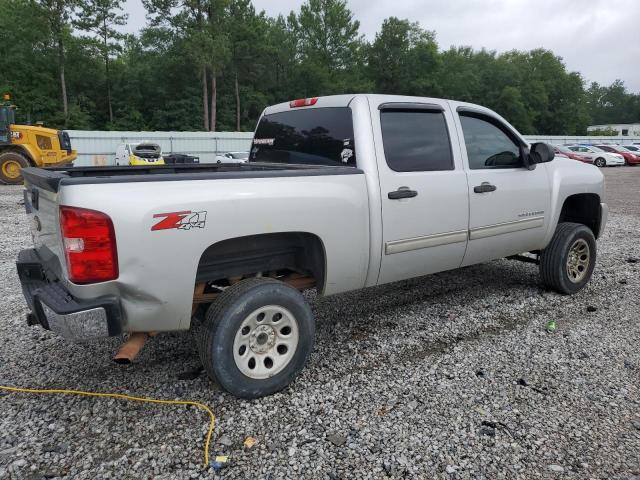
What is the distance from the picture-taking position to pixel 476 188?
4.13m

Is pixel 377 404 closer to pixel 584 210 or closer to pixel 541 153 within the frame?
pixel 541 153

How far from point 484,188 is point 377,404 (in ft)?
6.99

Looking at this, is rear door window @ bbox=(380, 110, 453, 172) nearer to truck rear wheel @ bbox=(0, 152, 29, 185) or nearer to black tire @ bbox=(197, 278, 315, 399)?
black tire @ bbox=(197, 278, 315, 399)

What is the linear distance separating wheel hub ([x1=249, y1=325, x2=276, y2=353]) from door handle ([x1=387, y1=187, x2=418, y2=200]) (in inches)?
50.9

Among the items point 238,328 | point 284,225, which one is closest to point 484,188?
point 284,225

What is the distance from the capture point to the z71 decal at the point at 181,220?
8.59ft

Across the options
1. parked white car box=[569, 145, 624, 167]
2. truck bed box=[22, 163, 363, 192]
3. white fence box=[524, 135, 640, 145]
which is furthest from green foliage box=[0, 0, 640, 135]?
truck bed box=[22, 163, 363, 192]

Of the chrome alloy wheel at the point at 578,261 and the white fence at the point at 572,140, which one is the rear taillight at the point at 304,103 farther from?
the white fence at the point at 572,140

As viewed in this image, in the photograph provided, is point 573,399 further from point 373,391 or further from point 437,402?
point 373,391

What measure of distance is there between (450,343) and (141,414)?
7.88ft

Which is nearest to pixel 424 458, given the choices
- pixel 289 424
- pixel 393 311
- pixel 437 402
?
pixel 437 402

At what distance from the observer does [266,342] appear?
317 cm

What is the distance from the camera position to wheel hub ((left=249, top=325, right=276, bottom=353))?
3.10 metres

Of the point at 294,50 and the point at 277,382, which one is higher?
the point at 294,50
